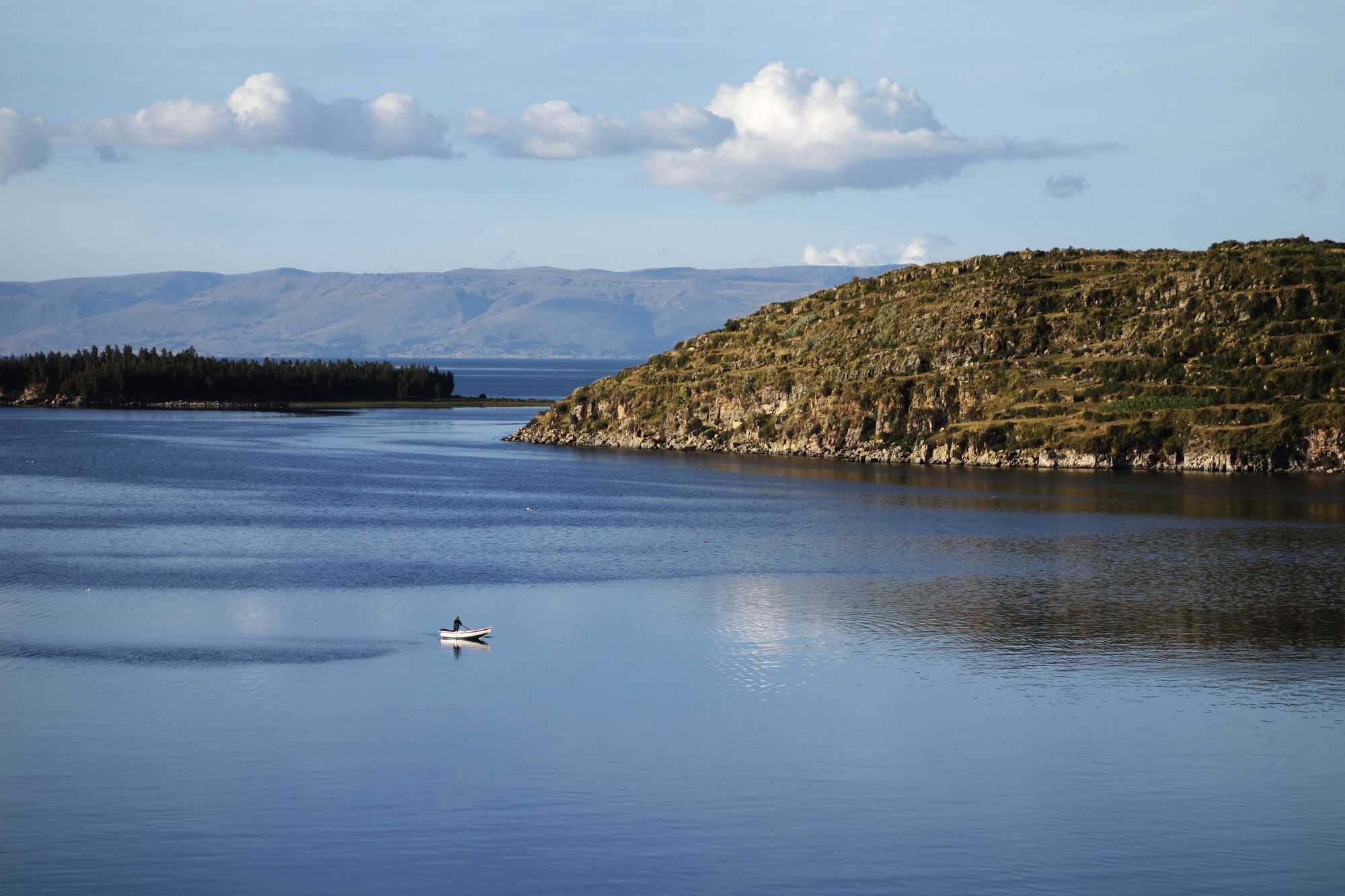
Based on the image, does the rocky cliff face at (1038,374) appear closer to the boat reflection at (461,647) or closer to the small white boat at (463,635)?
the small white boat at (463,635)

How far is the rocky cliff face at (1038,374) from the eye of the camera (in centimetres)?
13725

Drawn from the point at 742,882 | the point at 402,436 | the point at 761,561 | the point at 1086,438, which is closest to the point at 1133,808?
the point at 742,882

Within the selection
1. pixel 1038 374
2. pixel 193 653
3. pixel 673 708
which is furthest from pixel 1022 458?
pixel 193 653

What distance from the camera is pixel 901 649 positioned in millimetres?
54344

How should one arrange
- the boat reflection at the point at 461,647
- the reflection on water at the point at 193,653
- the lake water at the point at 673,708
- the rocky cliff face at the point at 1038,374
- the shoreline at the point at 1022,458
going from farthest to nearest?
the rocky cliff face at the point at 1038,374, the shoreline at the point at 1022,458, the boat reflection at the point at 461,647, the reflection on water at the point at 193,653, the lake water at the point at 673,708

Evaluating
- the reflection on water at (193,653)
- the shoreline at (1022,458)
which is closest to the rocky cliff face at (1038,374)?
the shoreline at (1022,458)

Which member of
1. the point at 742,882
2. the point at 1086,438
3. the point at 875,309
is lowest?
the point at 742,882

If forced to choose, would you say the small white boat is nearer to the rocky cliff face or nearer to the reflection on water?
the reflection on water

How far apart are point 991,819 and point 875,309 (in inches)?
5964

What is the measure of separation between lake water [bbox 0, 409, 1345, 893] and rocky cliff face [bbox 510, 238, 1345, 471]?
138 feet

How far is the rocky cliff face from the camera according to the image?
450ft

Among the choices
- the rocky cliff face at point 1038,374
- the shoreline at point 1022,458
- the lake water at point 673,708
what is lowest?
the lake water at point 673,708

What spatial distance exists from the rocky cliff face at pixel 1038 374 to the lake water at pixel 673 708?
42.0 metres

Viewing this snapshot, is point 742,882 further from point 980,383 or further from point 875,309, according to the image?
point 875,309
